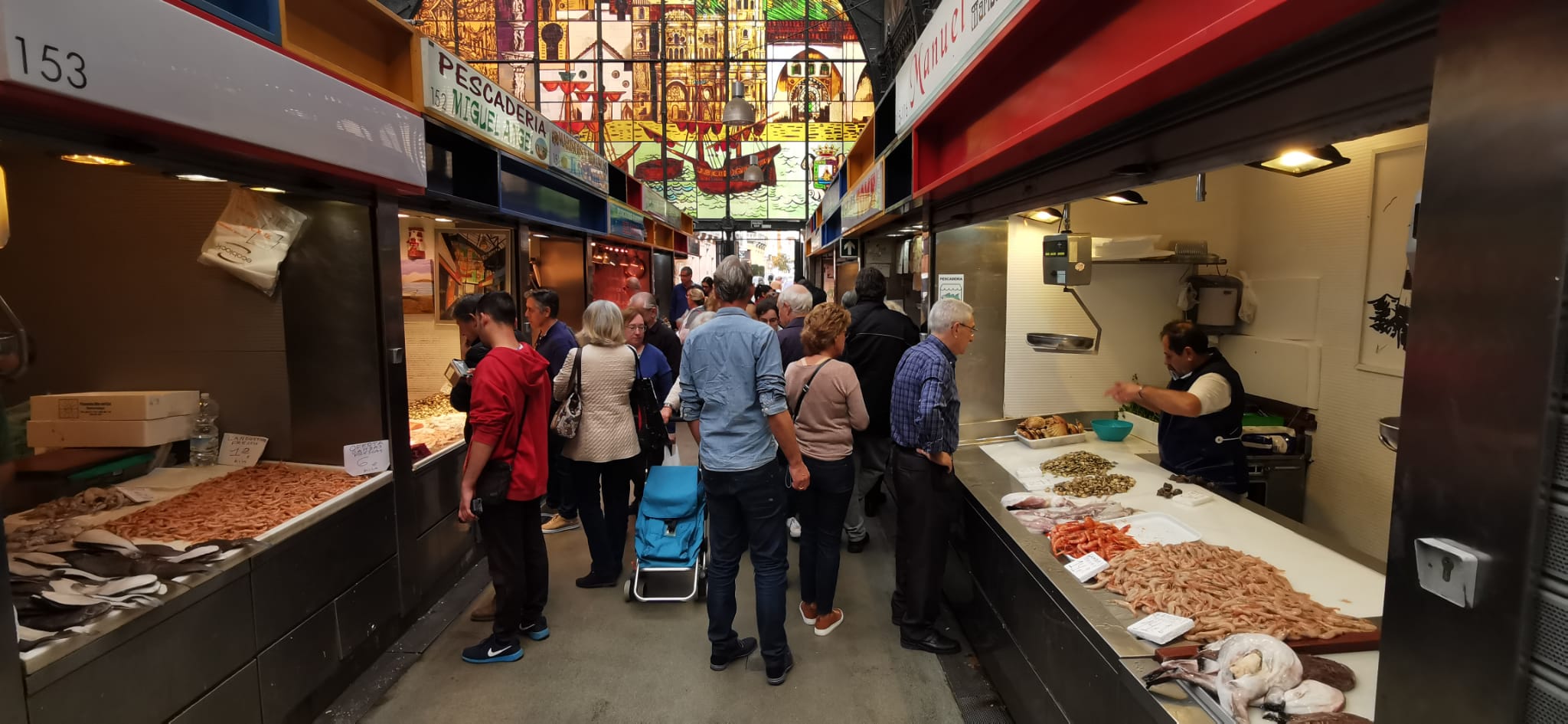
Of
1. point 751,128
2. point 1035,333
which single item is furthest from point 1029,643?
point 751,128

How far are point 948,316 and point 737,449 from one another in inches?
47.8

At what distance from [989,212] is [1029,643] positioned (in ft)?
7.32

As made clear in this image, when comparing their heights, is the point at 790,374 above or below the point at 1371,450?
above

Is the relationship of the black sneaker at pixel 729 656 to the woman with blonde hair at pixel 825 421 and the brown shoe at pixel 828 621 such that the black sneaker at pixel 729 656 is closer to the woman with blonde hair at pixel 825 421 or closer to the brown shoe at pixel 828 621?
the brown shoe at pixel 828 621

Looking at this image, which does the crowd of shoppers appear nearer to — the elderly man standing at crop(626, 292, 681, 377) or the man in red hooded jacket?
the man in red hooded jacket

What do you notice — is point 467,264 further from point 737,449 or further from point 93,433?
point 737,449

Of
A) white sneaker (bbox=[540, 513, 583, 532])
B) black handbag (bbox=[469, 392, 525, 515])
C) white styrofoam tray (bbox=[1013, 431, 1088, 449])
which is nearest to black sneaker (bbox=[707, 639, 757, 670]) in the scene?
black handbag (bbox=[469, 392, 525, 515])

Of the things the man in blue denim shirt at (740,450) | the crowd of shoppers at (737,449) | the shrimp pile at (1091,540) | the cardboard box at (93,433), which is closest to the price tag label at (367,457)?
the crowd of shoppers at (737,449)

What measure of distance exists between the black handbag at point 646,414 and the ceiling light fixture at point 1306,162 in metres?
3.17

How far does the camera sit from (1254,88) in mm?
1685

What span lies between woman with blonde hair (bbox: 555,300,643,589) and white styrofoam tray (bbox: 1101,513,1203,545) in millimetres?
2633

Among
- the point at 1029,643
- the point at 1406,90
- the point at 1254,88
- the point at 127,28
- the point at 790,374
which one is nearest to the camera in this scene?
the point at 1406,90

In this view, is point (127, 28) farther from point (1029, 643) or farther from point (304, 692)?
point (1029, 643)

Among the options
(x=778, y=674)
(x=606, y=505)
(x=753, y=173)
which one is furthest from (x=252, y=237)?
(x=753, y=173)
